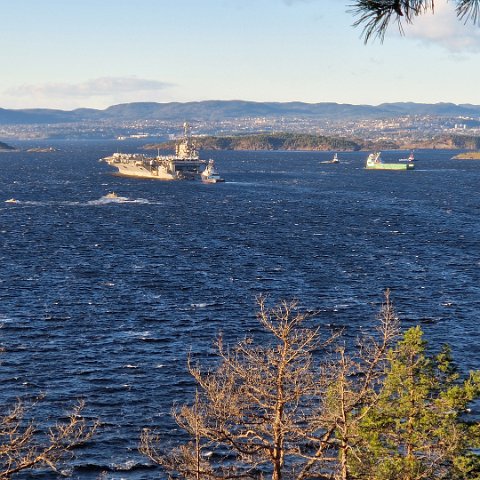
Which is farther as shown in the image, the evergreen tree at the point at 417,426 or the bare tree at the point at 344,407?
the evergreen tree at the point at 417,426

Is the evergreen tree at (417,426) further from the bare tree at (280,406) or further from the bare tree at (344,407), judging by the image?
the bare tree at (280,406)

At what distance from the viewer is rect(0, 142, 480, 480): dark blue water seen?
54.0 meters

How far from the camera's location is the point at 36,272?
9175 cm

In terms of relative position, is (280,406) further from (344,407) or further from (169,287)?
(169,287)

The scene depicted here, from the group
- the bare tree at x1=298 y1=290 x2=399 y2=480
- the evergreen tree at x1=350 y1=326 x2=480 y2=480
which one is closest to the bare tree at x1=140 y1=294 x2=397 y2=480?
the bare tree at x1=298 y1=290 x2=399 y2=480

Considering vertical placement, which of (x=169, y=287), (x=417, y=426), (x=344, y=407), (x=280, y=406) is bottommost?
(x=169, y=287)

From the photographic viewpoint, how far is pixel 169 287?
84.4 metres

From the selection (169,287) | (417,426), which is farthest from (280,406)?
(169,287)

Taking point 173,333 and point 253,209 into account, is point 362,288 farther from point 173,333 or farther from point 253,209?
point 253,209

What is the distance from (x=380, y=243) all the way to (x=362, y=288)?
110ft

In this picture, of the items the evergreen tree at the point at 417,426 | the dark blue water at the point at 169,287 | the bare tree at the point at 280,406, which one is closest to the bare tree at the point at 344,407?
the bare tree at the point at 280,406

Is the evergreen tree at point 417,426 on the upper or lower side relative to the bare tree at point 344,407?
lower

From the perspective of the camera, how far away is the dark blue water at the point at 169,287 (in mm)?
54000

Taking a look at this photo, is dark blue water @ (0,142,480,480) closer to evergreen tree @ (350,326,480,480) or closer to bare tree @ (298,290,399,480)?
evergreen tree @ (350,326,480,480)
